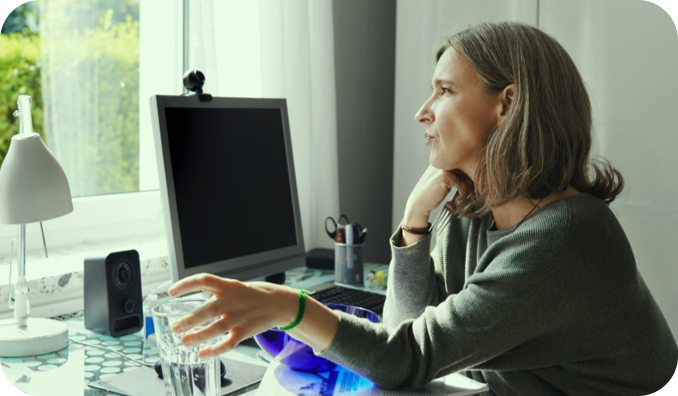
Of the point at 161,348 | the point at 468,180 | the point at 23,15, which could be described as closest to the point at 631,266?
the point at 468,180

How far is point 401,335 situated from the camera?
878 mm

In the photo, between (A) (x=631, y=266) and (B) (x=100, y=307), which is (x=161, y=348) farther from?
(A) (x=631, y=266)

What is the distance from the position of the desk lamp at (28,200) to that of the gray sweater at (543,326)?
0.63m

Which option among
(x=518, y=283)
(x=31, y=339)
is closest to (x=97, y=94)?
(x=31, y=339)

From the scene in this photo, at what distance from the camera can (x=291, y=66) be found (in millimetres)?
1979

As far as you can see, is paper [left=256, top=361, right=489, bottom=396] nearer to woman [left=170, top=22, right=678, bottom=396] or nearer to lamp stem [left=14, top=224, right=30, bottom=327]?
woman [left=170, top=22, right=678, bottom=396]

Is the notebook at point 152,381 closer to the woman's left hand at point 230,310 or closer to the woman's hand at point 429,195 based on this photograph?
the woman's left hand at point 230,310

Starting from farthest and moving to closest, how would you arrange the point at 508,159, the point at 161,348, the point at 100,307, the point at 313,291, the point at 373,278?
1. the point at 373,278
2. the point at 313,291
3. the point at 100,307
4. the point at 508,159
5. the point at 161,348

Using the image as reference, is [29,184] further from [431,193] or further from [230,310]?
[431,193]

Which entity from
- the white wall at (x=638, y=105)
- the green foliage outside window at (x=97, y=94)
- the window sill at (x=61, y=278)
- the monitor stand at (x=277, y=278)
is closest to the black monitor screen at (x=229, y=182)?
the monitor stand at (x=277, y=278)

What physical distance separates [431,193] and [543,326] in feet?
1.84

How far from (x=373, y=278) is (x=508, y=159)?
75 centimetres

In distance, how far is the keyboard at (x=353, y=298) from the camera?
142 centimetres

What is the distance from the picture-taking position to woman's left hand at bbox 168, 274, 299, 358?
0.72 meters
